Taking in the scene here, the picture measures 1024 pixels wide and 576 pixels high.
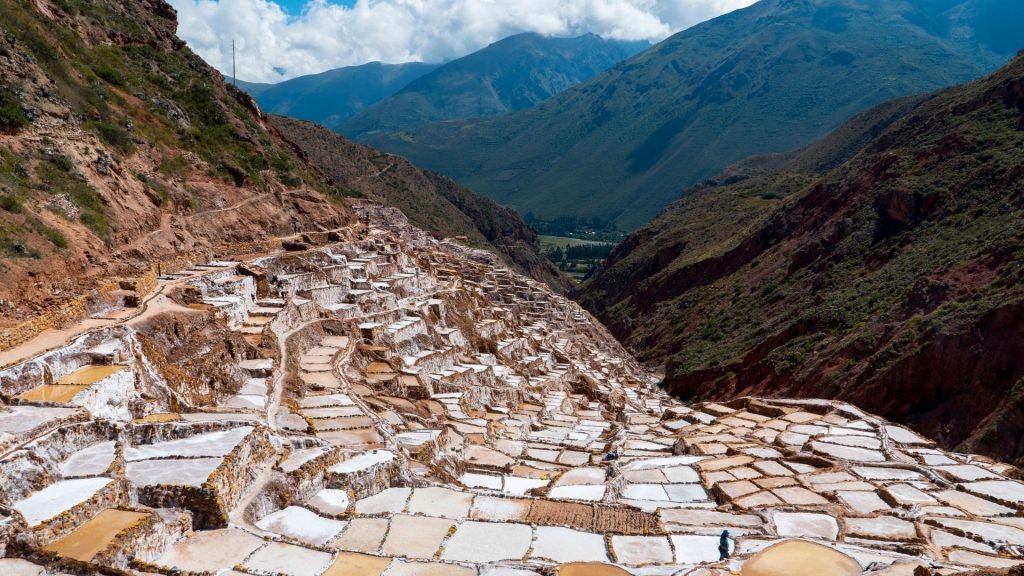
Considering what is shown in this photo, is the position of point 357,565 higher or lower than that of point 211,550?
lower

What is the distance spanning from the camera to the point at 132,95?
3394 centimetres

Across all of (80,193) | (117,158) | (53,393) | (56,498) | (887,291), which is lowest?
(56,498)

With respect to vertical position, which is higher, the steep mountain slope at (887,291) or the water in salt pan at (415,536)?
the steep mountain slope at (887,291)

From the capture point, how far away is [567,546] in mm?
10211

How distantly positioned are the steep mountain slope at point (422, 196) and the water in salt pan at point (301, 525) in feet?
199

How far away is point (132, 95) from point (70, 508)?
30.6m

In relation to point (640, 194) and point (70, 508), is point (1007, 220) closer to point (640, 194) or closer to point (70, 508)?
point (70, 508)

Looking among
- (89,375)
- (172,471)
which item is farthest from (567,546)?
(89,375)

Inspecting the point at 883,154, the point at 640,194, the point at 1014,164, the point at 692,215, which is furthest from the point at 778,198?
the point at 640,194

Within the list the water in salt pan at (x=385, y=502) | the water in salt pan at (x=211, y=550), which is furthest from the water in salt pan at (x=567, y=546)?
the water in salt pan at (x=211, y=550)

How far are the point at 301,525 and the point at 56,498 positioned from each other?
3.16 metres

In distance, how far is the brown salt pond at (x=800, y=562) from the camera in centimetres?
958

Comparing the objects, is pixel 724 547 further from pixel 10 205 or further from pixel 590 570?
pixel 10 205

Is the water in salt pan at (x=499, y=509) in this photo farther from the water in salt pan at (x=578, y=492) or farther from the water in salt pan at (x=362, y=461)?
the water in salt pan at (x=362, y=461)
